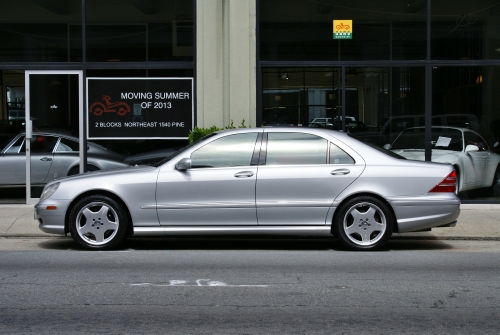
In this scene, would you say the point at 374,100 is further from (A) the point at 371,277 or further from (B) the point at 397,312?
(B) the point at 397,312

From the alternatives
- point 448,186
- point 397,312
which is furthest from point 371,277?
point 448,186

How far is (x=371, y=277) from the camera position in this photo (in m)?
7.11

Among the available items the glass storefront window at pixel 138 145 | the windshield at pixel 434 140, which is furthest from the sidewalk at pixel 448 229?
the glass storefront window at pixel 138 145

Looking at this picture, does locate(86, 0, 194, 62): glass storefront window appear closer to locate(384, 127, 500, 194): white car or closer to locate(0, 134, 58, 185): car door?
locate(0, 134, 58, 185): car door

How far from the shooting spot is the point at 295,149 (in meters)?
8.78

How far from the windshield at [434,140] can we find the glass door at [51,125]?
5.98 m

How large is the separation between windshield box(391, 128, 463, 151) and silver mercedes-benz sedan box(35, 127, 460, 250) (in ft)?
13.9

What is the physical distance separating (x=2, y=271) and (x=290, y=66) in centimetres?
714

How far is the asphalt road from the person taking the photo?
5.36 m

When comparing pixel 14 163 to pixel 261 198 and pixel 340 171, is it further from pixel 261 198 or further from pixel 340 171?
pixel 340 171

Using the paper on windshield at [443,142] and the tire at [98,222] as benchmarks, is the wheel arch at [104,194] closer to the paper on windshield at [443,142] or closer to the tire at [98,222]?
the tire at [98,222]

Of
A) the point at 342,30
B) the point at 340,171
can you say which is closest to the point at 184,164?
the point at 340,171

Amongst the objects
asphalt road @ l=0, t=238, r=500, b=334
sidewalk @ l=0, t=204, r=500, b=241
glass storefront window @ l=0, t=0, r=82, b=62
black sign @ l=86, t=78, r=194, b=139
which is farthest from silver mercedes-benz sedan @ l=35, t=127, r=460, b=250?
glass storefront window @ l=0, t=0, r=82, b=62

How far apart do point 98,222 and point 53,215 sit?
0.57 m
